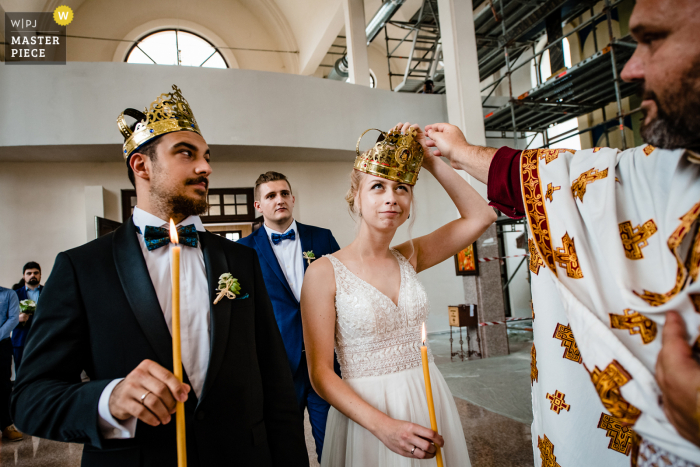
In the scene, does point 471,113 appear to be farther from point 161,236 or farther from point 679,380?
point 679,380

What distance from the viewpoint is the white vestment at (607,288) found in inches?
30.5

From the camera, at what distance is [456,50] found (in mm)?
7055

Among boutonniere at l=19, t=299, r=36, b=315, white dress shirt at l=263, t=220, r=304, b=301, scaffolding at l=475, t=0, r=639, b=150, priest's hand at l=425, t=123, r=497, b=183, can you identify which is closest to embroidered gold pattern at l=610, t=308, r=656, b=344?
priest's hand at l=425, t=123, r=497, b=183

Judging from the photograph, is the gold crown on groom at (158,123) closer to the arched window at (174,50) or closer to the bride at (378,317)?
the bride at (378,317)

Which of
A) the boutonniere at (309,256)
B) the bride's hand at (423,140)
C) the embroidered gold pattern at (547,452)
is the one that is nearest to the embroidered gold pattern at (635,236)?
the embroidered gold pattern at (547,452)

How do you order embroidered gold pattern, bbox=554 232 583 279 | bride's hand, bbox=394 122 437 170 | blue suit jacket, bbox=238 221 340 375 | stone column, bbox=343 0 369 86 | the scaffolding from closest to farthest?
embroidered gold pattern, bbox=554 232 583 279 → bride's hand, bbox=394 122 437 170 → blue suit jacket, bbox=238 221 340 375 → the scaffolding → stone column, bbox=343 0 369 86

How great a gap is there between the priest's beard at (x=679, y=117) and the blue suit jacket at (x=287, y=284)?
2.21m

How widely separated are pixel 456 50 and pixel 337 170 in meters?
3.50

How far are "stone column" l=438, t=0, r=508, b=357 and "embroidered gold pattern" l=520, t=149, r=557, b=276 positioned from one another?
18.8ft

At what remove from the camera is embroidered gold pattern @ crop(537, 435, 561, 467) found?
3.81 ft

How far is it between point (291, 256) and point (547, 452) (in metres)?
2.39

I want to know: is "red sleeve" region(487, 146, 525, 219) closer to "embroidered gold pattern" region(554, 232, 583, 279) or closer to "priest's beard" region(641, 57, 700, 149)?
"embroidered gold pattern" region(554, 232, 583, 279)

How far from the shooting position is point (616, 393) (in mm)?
793

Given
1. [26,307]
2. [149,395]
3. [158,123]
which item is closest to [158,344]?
[149,395]
